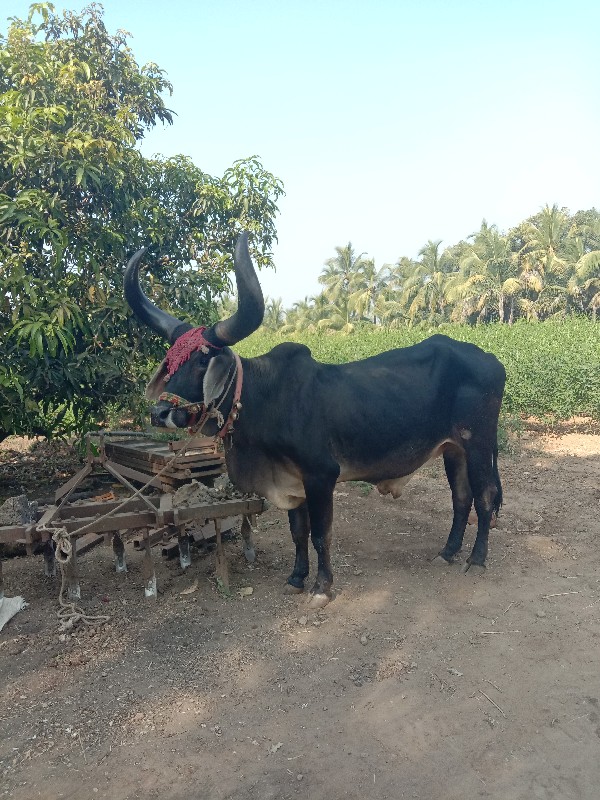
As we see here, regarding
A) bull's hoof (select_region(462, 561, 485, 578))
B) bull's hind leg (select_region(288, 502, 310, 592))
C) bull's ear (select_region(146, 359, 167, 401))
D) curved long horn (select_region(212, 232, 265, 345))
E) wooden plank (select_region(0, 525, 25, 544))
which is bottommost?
bull's hoof (select_region(462, 561, 485, 578))

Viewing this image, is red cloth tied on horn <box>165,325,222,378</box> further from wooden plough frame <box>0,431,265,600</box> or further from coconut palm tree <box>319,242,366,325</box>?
coconut palm tree <box>319,242,366,325</box>

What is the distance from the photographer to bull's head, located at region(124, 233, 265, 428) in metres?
3.72

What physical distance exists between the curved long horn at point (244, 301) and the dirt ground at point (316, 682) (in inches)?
75.2

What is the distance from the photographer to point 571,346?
1264 cm

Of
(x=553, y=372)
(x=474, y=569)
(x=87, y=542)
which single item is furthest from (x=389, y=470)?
(x=553, y=372)

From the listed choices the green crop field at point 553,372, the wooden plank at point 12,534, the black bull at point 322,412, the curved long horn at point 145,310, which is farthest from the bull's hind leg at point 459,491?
the green crop field at point 553,372

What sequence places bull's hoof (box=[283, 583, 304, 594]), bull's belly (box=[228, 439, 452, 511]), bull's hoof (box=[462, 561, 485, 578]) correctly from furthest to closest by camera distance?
bull's hoof (box=[462, 561, 485, 578])
bull's hoof (box=[283, 583, 304, 594])
bull's belly (box=[228, 439, 452, 511])

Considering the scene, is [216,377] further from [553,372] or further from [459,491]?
[553,372]

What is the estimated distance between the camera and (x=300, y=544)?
4719 mm

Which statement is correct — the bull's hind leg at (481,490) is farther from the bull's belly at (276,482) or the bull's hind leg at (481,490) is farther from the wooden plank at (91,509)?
the wooden plank at (91,509)

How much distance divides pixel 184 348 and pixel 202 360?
136 mm

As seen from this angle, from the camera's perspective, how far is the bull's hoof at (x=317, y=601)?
4.38 m

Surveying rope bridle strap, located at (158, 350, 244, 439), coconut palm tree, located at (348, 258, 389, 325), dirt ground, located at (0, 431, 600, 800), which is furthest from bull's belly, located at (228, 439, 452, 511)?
coconut palm tree, located at (348, 258, 389, 325)

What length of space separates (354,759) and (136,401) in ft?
15.0
